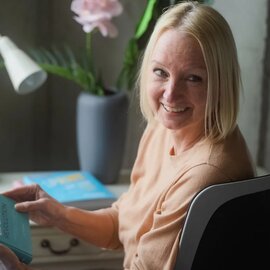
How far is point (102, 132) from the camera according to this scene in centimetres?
179

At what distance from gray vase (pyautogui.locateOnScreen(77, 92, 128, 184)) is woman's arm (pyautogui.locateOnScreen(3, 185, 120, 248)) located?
384mm

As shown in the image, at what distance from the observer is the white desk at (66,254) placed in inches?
65.2

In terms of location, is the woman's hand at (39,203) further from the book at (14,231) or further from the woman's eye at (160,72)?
the woman's eye at (160,72)

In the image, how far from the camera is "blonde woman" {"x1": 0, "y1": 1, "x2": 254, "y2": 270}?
1.11m

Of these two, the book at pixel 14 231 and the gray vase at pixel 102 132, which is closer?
the book at pixel 14 231

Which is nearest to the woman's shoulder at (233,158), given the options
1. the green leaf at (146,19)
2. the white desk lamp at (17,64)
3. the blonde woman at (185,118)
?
the blonde woman at (185,118)

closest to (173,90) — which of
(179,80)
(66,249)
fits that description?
(179,80)

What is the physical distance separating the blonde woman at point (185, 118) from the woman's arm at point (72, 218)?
80 millimetres

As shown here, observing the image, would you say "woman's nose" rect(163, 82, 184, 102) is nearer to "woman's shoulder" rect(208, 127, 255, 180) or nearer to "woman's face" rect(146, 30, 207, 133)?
"woman's face" rect(146, 30, 207, 133)

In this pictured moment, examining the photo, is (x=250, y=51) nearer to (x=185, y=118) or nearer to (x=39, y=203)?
(x=185, y=118)

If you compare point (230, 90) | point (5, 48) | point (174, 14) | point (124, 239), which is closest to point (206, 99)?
point (230, 90)

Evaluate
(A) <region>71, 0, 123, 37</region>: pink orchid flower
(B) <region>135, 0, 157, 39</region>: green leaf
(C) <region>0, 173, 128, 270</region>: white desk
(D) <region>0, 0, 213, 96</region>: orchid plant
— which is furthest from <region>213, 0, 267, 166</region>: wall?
(C) <region>0, 173, 128, 270</region>: white desk

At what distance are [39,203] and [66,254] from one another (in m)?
0.39

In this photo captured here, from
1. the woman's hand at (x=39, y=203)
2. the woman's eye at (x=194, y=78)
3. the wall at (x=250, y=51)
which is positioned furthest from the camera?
the wall at (x=250, y=51)
